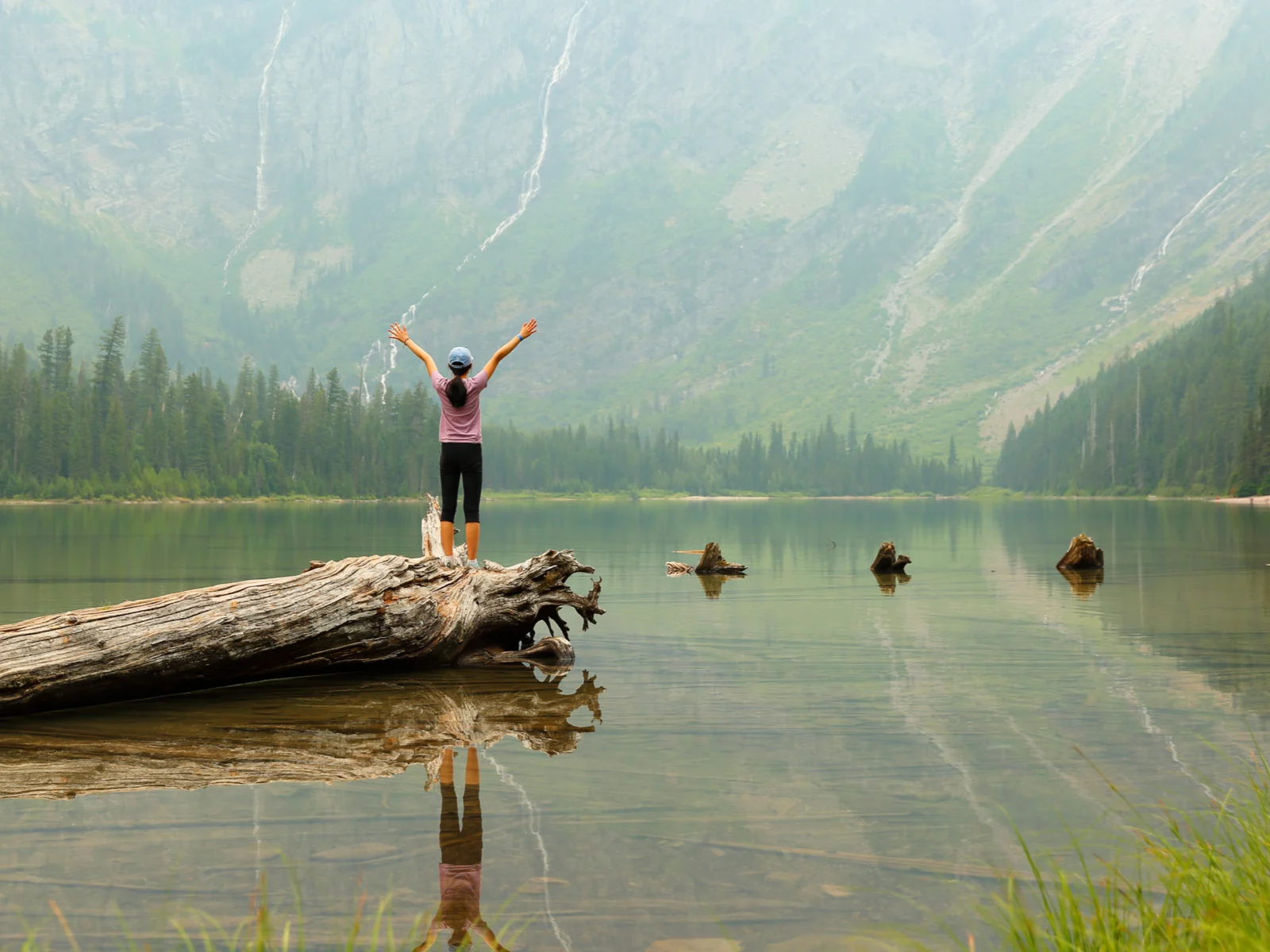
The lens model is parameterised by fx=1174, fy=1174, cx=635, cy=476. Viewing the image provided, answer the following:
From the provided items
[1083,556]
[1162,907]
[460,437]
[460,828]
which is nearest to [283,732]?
[460,828]

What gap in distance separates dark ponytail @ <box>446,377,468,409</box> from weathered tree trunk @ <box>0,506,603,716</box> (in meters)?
2.97

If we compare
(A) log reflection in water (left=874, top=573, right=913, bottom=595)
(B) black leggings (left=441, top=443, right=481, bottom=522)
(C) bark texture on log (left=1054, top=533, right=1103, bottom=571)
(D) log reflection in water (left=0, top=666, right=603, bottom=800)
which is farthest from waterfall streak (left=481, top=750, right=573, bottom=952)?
(C) bark texture on log (left=1054, top=533, right=1103, bottom=571)

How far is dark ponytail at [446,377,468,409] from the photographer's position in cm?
1858

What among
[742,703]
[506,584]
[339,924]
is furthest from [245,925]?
[506,584]

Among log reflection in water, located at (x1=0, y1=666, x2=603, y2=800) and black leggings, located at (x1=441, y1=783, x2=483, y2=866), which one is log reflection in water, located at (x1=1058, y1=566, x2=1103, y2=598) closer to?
log reflection in water, located at (x1=0, y1=666, x2=603, y2=800)

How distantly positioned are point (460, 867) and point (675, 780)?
8.94 feet

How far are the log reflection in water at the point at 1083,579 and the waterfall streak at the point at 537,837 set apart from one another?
65.5 ft

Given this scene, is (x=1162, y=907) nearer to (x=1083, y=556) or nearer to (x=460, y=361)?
(x=460, y=361)

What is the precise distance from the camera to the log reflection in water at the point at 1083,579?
28.1 m

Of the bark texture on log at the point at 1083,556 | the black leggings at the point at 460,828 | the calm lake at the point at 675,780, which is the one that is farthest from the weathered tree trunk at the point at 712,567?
the black leggings at the point at 460,828

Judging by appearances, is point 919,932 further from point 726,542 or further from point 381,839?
point 726,542

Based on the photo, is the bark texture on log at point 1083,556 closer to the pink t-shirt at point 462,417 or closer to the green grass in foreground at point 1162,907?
the pink t-shirt at point 462,417

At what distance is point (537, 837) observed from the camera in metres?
8.34

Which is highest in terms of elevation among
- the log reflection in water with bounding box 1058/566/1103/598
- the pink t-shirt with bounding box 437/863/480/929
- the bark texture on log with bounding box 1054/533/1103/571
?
the bark texture on log with bounding box 1054/533/1103/571
